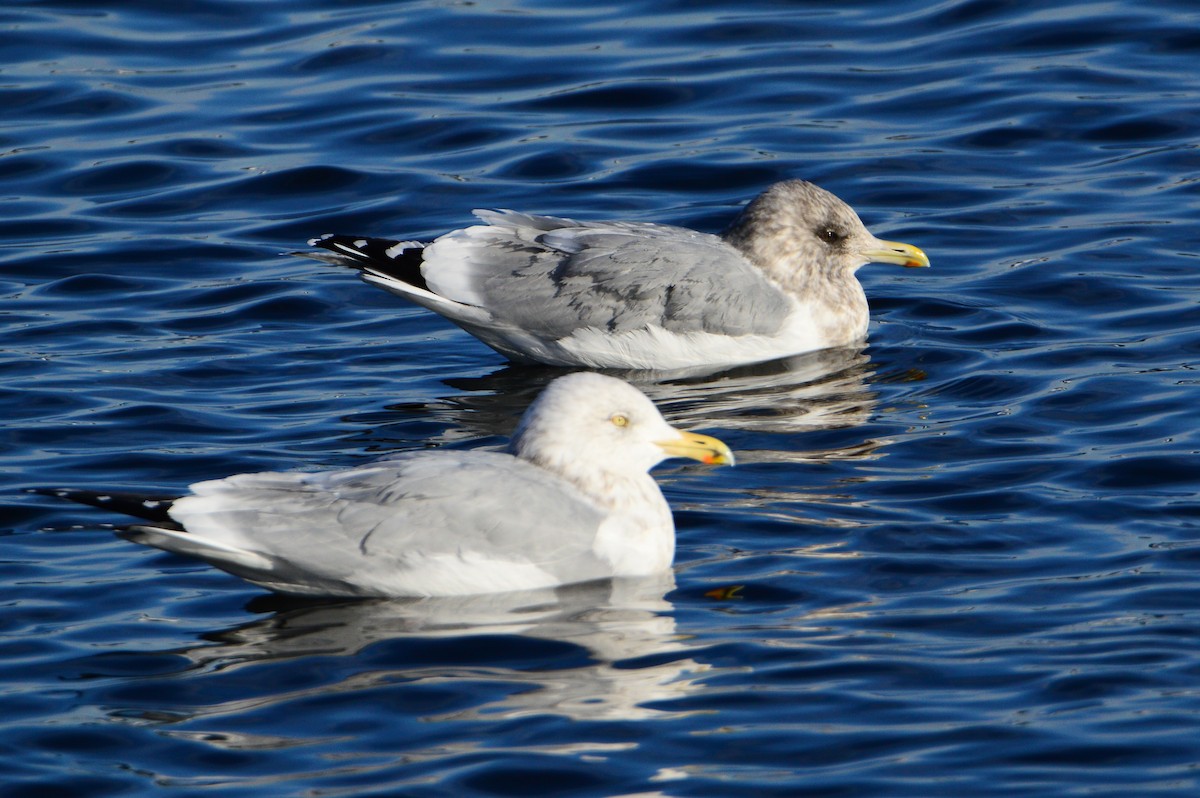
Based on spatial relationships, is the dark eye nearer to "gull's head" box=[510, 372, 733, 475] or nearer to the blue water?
the blue water

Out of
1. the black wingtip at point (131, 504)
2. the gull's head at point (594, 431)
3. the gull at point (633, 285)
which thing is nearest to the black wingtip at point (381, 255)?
the gull at point (633, 285)

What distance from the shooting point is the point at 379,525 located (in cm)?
762

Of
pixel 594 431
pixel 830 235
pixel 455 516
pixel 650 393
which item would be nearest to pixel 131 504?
pixel 455 516

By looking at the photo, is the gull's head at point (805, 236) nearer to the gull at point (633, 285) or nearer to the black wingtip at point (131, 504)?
the gull at point (633, 285)

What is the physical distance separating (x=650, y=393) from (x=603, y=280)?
702 millimetres

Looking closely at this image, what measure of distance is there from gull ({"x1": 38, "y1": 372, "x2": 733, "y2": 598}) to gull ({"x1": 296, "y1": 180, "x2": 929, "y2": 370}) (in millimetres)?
2936

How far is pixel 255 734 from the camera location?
6.73 m

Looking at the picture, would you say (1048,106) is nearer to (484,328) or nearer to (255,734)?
(484,328)

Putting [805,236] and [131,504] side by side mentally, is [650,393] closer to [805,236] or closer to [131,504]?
[805,236]

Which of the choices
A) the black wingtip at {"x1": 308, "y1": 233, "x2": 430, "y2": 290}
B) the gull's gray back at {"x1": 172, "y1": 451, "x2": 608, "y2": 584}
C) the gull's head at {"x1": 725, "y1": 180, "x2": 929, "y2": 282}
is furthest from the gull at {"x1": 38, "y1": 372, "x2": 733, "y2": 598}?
the gull's head at {"x1": 725, "y1": 180, "x2": 929, "y2": 282}

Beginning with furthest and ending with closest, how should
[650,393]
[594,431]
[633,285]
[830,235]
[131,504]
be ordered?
1. [830,235]
2. [633,285]
3. [650,393]
4. [594,431]
5. [131,504]

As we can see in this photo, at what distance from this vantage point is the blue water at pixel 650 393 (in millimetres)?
6672

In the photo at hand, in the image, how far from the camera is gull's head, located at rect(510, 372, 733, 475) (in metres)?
7.97

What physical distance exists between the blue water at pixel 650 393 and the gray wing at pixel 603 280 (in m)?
0.37
